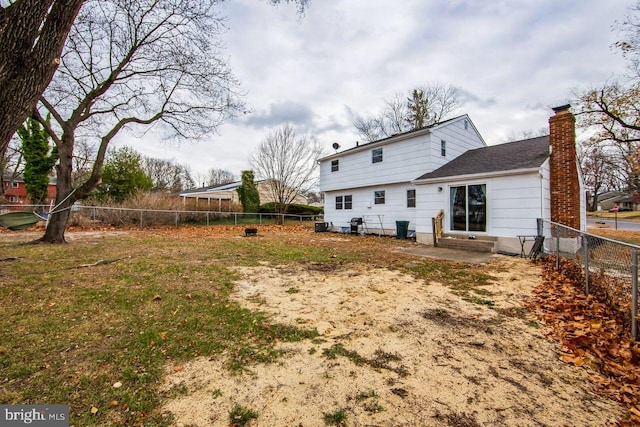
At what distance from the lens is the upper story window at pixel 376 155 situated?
1429 cm

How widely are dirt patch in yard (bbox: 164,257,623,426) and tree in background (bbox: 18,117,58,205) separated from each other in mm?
23165

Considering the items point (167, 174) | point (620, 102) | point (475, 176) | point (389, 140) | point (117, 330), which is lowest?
point (117, 330)

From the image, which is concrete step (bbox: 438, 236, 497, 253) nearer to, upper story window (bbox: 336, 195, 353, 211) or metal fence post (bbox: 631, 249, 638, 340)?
metal fence post (bbox: 631, 249, 638, 340)

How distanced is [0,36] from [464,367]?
5.09 m

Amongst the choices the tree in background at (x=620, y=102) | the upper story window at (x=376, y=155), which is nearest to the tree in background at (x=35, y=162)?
the upper story window at (x=376, y=155)

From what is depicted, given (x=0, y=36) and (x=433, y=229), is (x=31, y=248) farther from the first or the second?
(x=433, y=229)

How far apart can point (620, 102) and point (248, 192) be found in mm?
22939

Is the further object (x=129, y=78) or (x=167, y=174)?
(x=167, y=174)

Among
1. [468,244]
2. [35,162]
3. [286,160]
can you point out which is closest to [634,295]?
[468,244]

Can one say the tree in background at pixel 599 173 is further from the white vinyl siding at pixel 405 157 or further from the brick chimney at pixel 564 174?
the brick chimney at pixel 564 174

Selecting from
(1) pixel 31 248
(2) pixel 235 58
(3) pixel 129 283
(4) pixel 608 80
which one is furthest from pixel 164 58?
(4) pixel 608 80

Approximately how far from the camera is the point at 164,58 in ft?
32.0

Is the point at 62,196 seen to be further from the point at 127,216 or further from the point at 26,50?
the point at 26,50

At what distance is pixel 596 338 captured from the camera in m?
3.01
